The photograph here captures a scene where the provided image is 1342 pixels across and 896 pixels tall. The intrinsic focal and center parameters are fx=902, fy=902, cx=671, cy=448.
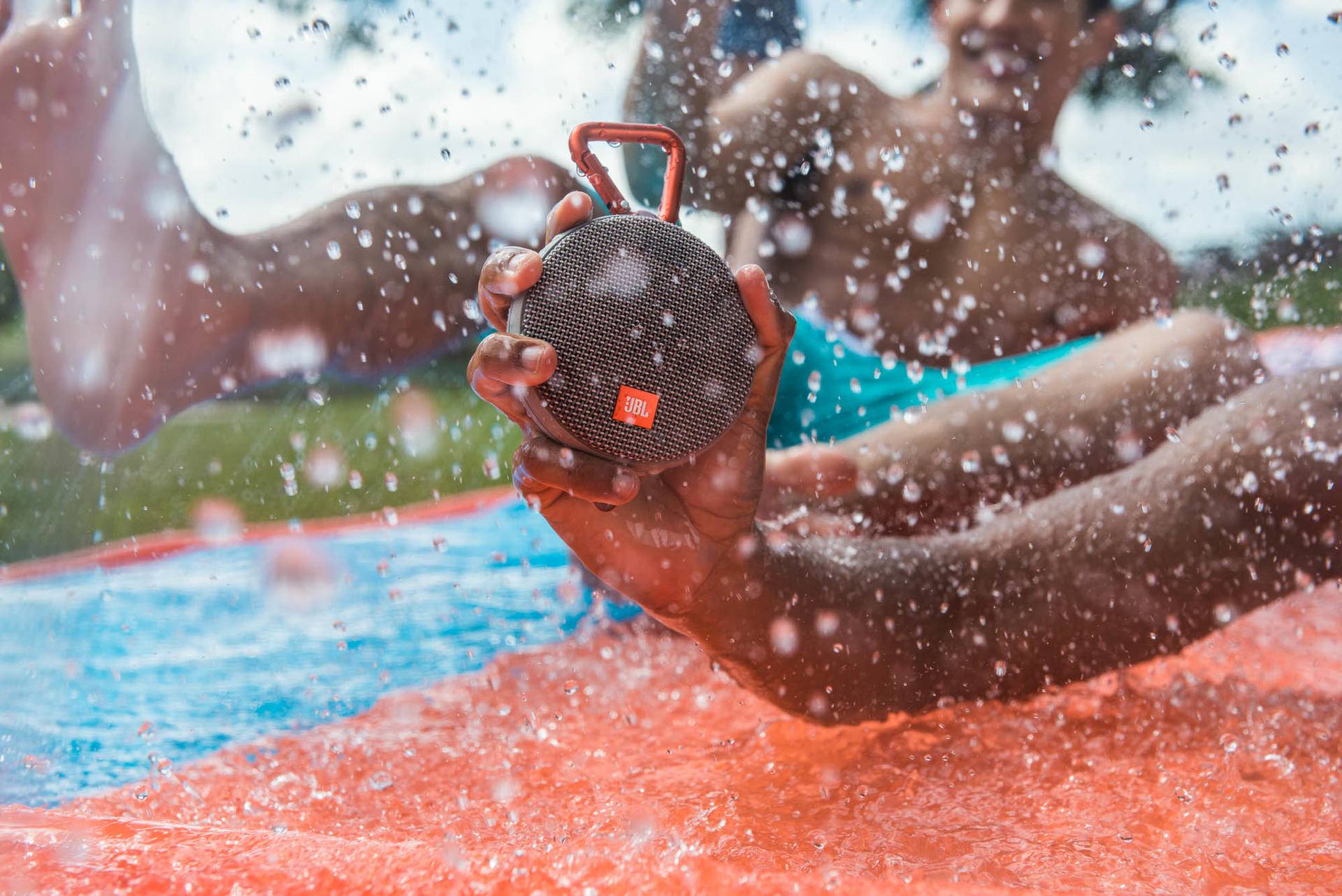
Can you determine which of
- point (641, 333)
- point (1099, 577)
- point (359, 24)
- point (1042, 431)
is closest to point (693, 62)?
point (359, 24)

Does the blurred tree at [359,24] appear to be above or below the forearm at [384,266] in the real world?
above

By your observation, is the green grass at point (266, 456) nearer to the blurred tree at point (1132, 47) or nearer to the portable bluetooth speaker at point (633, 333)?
the blurred tree at point (1132, 47)

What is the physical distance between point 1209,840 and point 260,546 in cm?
297

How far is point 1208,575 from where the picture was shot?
1.16 metres

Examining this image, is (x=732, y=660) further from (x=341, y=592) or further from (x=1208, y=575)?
(x=341, y=592)

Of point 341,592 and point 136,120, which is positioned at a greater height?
point 136,120

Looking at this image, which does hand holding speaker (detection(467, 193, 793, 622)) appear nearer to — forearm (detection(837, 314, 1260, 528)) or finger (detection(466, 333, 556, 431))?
finger (detection(466, 333, 556, 431))

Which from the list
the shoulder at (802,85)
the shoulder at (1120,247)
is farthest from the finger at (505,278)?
the shoulder at (1120,247)

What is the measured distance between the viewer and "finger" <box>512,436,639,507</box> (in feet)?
2.40

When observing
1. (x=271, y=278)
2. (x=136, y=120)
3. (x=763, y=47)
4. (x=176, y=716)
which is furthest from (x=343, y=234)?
(x=763, y=47)

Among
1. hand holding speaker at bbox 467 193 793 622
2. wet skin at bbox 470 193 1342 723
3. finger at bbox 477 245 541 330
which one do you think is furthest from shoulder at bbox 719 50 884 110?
finger at bbox 477 245 541 330

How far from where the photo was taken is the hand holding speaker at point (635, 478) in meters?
0.71

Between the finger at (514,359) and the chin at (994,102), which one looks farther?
the chin at (994,102)

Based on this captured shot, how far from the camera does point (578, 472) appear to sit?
28.7 inches
